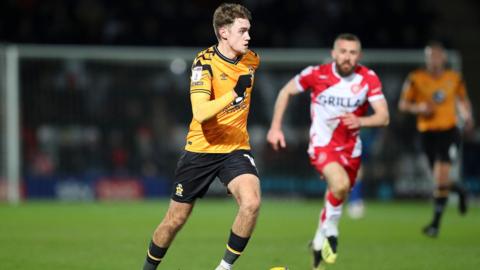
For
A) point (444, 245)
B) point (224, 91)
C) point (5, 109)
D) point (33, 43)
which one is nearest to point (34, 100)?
point (5, 109)

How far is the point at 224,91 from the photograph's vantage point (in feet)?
24.1

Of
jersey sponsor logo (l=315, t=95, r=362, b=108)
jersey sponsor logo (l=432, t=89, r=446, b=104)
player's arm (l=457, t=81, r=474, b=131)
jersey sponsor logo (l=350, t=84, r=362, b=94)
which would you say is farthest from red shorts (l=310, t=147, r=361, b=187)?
player's arm (l=457, t=81, r=474, b=131)

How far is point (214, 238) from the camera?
38.4 feet

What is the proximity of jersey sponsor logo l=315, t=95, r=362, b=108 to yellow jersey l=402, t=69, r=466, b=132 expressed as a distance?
4.08 meters

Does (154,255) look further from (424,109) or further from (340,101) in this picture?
(424,109)

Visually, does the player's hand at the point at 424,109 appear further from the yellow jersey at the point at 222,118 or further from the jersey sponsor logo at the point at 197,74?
the jersey sponsor logo at the point at 197,74

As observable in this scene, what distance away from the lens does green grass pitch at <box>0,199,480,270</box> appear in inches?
353

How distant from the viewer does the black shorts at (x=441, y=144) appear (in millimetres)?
12727

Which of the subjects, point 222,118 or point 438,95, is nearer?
point 222,118

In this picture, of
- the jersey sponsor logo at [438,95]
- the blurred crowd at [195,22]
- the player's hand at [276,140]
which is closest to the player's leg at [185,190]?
the player's hand at [276,140]

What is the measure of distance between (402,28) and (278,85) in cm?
437

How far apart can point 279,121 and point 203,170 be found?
1.46 metres

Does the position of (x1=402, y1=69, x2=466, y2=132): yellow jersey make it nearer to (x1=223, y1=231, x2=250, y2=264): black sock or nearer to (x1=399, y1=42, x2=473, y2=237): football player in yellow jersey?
(x1=399, y1=42, x2=473, y2=237): football player in yellow jersey

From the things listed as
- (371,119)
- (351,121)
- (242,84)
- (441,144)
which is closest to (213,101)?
(242,84)
